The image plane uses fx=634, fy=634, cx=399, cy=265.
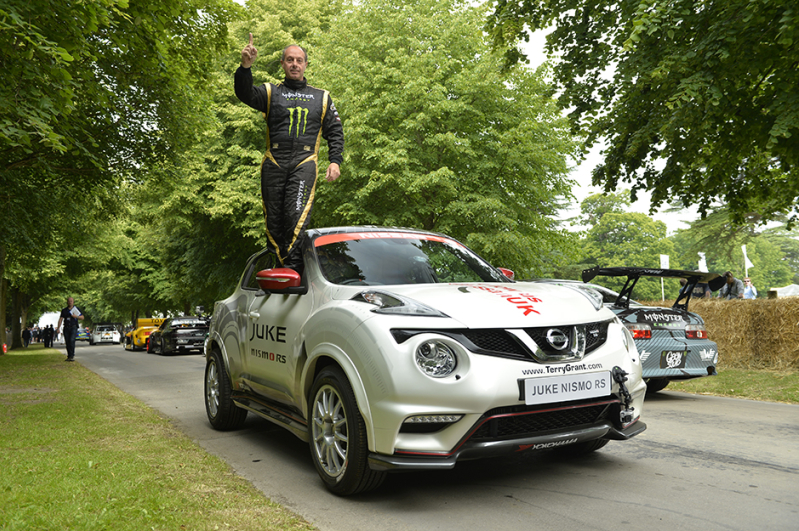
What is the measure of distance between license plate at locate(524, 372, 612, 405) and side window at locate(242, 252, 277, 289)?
2957 millimetres

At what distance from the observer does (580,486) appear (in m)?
4.12

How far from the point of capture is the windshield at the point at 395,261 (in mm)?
4758

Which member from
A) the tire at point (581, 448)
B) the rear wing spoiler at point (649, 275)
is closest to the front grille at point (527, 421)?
the tire at point (581, 448)

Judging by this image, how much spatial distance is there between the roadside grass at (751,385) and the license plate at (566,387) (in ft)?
20.0

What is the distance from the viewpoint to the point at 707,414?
7289 millimetres

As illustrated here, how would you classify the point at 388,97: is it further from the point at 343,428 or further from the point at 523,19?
the point at 343,428

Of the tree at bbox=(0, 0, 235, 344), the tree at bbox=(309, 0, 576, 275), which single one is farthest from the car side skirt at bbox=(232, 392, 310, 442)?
the tree at bbox=(309, 0, 576, 275)

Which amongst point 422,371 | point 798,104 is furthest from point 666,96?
point 422,371

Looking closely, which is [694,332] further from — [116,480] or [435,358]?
[116,480]

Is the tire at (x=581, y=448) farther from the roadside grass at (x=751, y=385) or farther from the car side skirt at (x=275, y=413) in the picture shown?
the roadside grass at (x=751, y=385)

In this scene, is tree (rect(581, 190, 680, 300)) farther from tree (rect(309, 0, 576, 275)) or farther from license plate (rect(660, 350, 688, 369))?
license plate (rect(660, 350, 688, 369))

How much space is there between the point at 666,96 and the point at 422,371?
30.2 feet

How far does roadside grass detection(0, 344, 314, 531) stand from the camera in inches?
137

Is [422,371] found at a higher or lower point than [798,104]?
lower
